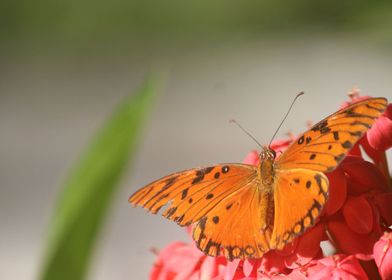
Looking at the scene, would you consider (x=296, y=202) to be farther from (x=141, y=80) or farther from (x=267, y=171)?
(x=141, y=80)

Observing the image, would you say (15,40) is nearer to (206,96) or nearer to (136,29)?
(136,29)

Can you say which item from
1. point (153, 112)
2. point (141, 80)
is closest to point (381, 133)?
point (153, 112)

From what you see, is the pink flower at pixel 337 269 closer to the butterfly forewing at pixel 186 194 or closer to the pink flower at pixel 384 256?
the pink flower at pixel 384 256

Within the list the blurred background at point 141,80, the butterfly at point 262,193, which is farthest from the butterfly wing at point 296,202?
the blurred background at point 141,80

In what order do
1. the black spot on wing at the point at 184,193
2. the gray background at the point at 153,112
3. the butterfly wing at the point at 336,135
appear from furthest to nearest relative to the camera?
the gray background at the point at 153,112 → the black spot on wing at the point at 184,193 → the butterfly wing at the point at 336,135

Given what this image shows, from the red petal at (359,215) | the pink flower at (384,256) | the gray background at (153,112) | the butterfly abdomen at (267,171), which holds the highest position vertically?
the gray background at (153,112)

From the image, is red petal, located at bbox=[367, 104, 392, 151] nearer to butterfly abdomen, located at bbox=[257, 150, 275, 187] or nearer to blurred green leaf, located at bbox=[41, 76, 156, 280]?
butterfly abdomen, located at bbox=[257, 150, 275, 187]
